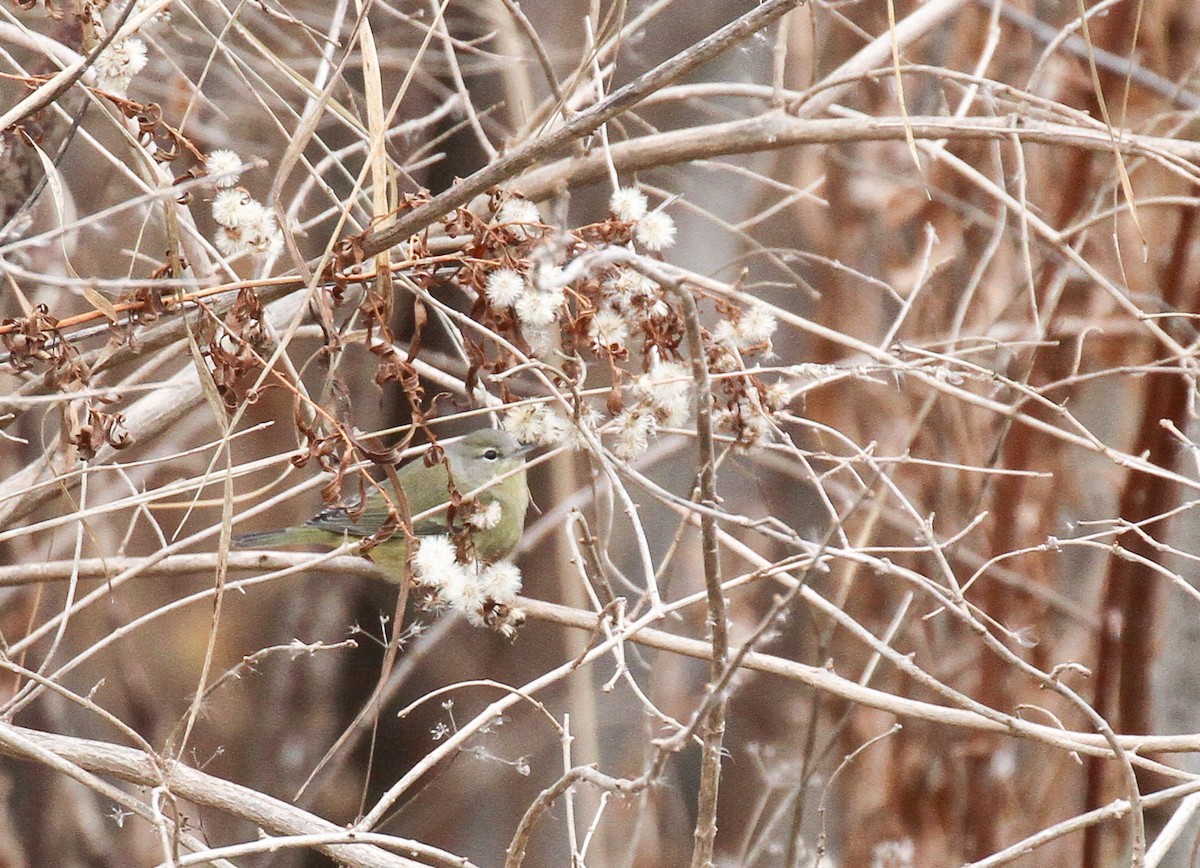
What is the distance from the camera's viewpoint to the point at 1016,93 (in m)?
2.79

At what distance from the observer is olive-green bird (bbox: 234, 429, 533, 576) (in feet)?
12.4

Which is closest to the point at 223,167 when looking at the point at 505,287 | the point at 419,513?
the point at 505,287

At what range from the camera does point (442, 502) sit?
3.76m

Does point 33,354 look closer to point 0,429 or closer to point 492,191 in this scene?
point 0,429

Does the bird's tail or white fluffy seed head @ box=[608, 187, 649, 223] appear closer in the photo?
white fluffy seed head @ box=[608, 187, 649, 223]

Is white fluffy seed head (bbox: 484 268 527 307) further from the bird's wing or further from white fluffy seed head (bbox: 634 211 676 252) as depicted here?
the bird's wing

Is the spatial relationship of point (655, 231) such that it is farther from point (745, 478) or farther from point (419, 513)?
point (745, 478)

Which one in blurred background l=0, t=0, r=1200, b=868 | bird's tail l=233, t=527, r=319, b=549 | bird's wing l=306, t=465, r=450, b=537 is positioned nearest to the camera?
bird's tail l=233, t=527, r=319, b=549

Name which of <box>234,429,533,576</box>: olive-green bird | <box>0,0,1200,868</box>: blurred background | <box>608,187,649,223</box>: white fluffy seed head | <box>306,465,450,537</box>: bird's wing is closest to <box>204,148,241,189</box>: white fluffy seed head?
<box>608,187,649,223</box>: white fluffy seed head

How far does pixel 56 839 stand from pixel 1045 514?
520 centimetres

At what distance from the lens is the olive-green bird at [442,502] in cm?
378

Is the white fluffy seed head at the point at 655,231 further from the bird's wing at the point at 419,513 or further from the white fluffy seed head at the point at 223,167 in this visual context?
the bird's wing at the point at 419,513

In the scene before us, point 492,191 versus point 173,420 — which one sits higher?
point 492,191

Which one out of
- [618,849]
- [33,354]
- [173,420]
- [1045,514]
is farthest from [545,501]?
[33,354]
